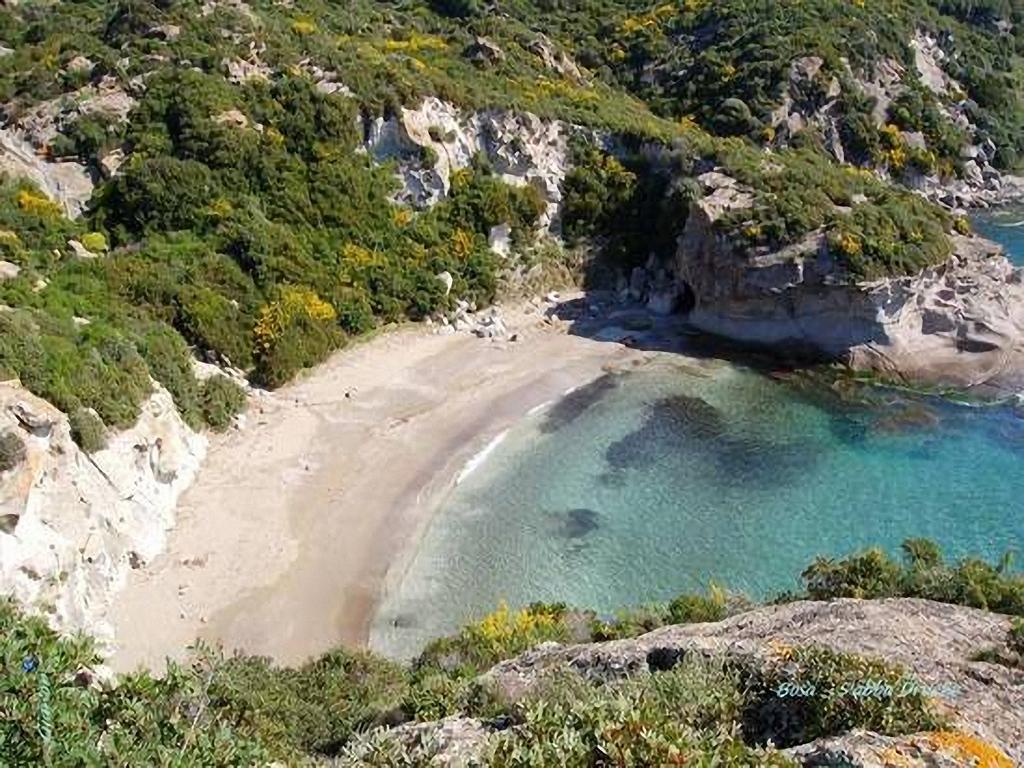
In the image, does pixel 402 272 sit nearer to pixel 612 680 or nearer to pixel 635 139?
pixel 635 139

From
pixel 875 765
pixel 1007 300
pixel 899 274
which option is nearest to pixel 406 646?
pixel 875 765

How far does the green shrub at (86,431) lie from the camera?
22375 mm

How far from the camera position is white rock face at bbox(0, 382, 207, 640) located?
62.8ft

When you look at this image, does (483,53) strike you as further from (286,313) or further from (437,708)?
(437,708)

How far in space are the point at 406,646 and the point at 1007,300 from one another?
30.4 metres

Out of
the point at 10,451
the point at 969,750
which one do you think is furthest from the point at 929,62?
the point at 969,750

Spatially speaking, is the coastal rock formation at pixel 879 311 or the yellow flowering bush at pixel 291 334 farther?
the coastal rock formation at pixel 879 311

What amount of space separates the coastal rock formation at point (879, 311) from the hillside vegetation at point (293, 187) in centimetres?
102

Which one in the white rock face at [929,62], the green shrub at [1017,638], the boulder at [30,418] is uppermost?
the white rock face at [929,62]

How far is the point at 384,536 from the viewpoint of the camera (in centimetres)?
2502

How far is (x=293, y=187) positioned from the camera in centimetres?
3888

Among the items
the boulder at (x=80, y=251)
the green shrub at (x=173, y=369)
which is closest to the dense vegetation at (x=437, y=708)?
the green shrub at (x=173, y=369)

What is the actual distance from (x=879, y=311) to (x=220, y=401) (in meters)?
26.4

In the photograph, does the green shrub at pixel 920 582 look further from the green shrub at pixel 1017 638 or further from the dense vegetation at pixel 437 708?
the green shrub at pixel 1017 638
